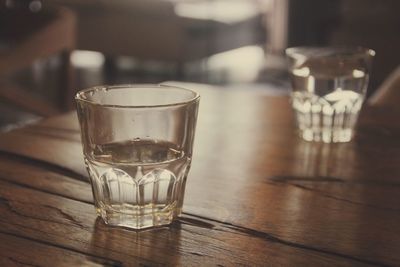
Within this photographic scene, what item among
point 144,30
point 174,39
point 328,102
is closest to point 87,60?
point 144,30

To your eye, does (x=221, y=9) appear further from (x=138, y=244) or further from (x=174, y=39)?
(x=138, y=244)

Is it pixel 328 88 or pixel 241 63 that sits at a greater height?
pixel 328 88

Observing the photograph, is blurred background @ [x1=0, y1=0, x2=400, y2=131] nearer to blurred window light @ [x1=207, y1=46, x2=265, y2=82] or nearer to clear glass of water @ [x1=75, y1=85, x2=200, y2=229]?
blurred window light @ [x1=207, y1=46, x2=265, y2=82]

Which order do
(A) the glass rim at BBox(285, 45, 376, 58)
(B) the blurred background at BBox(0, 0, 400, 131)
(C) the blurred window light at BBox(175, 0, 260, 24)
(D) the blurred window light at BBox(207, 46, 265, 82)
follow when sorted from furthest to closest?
(C) the blurred window light at BBox(175, 0, 260, 24)
(D) the blurred window light at BBox(207, 46, 265, 82)
(B) the blurred background at BBox(0, 0, 400, 131)
(A) the glass rim at BBox(285, 45, 376, 58)

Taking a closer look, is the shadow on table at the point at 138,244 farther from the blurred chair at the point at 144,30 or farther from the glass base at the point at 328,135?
the blurred chair at the point at 144,30

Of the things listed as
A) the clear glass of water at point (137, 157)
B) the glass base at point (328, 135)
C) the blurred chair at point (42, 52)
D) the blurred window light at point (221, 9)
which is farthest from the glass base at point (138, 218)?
the blurred window light at point (221, 9)

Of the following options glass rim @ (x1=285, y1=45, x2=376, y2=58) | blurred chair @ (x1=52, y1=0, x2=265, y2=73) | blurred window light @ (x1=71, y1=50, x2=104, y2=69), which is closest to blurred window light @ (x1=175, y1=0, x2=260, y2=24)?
blurred chair @ (x1=52, y1=0, x2=265, y2=73)
